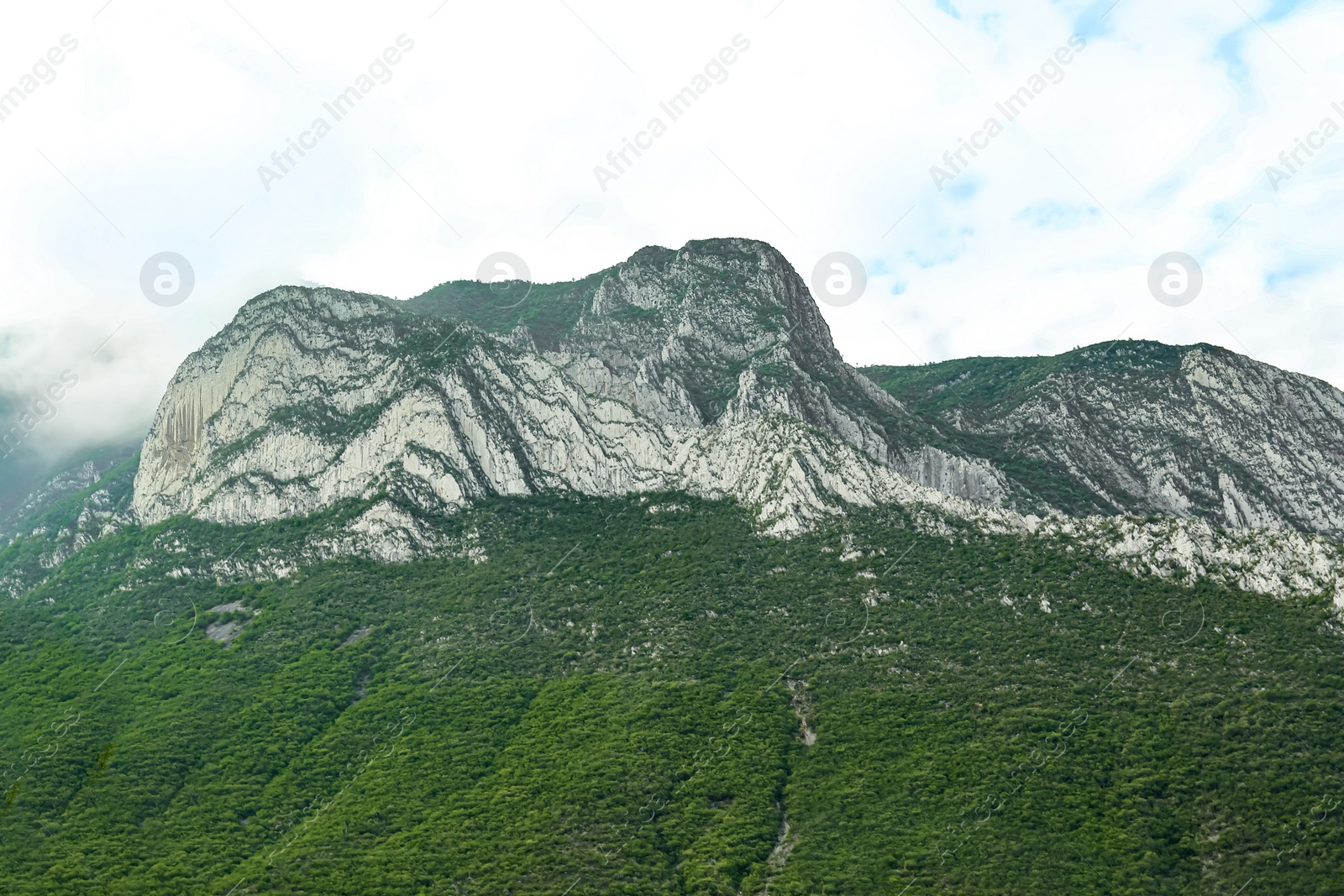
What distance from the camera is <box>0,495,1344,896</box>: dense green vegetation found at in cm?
9481

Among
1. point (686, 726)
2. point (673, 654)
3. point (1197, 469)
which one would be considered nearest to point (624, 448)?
point (673, 654)

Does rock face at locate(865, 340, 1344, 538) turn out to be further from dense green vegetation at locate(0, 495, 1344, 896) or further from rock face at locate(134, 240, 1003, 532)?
dense green vegetation at locate(0, 495, 1344, 896)

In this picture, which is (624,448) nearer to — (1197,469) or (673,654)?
(673,654)

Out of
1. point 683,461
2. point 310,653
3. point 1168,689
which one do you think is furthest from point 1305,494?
point 310,653

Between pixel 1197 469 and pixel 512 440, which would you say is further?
pixel 1197 469

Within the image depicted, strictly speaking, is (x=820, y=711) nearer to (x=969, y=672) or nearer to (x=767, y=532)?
(x=969, y=672)

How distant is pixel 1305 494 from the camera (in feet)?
614

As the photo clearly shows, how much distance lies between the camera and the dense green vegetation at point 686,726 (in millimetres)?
94812

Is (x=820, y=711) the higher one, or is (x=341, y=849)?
(x=341, y=849)

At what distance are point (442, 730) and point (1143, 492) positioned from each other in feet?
454

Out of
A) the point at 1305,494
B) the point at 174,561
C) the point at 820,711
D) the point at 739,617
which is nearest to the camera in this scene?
the point at 820,711

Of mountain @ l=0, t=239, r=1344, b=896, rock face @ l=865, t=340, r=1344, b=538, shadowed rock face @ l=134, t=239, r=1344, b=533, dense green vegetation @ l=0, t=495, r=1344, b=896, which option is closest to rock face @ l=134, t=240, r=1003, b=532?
shadowed rock face @ l=134, t=239, r=1344, b=533

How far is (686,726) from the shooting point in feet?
379

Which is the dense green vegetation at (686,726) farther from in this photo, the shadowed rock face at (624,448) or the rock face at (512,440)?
the shadowed rock face at (624,448)
